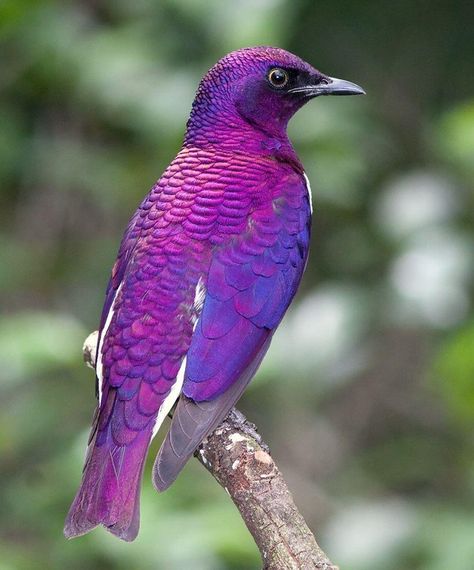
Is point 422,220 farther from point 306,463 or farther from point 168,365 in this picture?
point 306,463

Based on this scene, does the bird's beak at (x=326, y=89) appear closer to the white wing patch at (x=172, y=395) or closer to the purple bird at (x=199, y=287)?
the purple bird at (x=199, y=287)

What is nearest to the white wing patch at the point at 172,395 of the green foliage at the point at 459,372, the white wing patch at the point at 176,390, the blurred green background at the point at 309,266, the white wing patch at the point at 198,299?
the white wing patch at the point at 176,390

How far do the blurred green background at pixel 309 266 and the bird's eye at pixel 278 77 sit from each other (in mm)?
837

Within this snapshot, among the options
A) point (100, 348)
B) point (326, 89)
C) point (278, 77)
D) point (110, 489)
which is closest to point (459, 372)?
point (326, 89)

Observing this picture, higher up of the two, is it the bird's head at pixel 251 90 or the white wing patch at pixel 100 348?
the bird's head at pixel 251 90

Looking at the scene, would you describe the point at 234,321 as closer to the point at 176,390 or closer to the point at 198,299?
the point at 198,299

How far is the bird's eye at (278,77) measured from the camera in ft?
11.8

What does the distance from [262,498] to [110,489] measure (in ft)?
1.32

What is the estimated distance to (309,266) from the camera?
219 inches

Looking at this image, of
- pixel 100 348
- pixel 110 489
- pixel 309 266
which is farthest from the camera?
pixel 309 266

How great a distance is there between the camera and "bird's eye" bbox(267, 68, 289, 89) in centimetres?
358

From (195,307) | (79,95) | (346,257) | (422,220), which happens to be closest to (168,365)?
(195,307)

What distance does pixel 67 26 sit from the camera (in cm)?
525

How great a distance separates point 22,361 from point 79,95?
1546 mm
